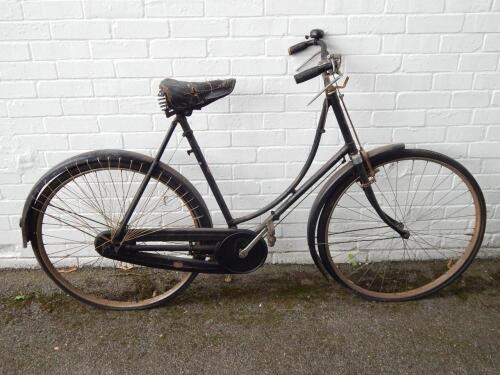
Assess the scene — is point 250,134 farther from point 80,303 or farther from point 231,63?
point 80,303

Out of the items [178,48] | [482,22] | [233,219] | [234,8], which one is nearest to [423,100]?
[482,22]

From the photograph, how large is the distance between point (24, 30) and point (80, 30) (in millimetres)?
304

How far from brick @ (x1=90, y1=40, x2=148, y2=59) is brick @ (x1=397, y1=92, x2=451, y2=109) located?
1522 millimetres

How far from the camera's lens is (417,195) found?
290 centimetres

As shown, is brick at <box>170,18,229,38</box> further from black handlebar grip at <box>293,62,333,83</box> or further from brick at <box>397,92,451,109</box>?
brick at <box>397,92,451,109</box>

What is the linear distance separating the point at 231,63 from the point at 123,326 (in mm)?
1633

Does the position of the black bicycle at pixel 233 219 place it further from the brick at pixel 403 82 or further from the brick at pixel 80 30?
the brick at pixel 80 30

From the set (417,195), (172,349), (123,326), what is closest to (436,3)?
(417,195)

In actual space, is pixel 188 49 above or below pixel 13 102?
above

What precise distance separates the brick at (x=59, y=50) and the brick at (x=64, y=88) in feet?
0.46

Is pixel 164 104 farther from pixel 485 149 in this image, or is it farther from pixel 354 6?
pixel 485 149

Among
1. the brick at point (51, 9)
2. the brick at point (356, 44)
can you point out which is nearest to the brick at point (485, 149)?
the brick at point (356, 44)

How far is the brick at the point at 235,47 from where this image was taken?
2477mm

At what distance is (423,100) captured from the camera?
264 centimetres
